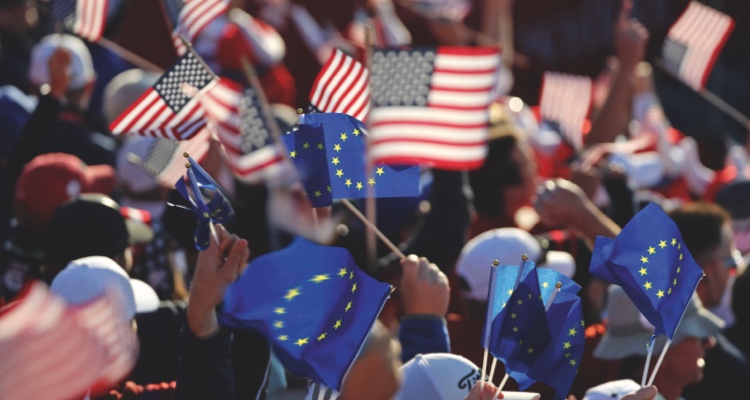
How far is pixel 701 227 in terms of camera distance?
5.62 m

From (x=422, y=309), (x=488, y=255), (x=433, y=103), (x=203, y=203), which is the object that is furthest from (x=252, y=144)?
(x=203, y=203)

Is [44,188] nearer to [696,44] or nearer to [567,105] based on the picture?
[567,105]

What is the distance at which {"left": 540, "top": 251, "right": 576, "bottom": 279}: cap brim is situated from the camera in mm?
5785

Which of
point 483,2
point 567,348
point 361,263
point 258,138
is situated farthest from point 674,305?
point 483,2

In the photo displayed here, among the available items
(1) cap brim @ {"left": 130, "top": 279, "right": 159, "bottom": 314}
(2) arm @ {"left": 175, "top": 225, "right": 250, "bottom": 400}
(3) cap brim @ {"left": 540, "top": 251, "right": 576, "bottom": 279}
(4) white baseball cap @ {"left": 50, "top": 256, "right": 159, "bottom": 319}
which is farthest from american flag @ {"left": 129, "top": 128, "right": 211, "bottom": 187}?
(2) arm @ {"left": 175, "top": 225, "right": 250, "bottom": 400}

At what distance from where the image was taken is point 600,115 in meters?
8.23

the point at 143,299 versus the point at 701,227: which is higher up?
the point at 143,299

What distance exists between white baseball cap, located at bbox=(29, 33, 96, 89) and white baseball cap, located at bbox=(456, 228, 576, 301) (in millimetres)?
2995

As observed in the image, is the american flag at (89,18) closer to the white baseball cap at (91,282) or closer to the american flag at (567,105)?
the white baseball cap at (91,282)

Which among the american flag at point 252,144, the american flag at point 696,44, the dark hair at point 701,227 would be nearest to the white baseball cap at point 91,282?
the american flag at point 252,144

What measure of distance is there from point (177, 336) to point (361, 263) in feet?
3.80

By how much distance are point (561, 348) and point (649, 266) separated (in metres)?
0.41

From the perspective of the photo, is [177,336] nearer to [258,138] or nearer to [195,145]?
[195,145]

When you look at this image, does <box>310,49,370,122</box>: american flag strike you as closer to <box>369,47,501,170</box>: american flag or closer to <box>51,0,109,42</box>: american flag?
<box>369,47,501,170</box>: american flag
